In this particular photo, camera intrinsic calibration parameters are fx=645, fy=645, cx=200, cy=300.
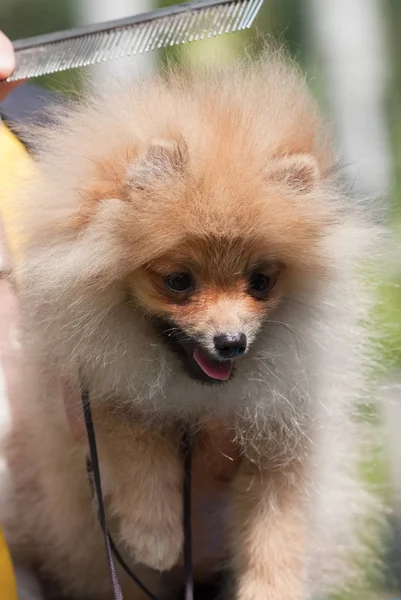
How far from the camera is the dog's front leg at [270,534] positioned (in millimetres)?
1169

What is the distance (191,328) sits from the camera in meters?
0.93

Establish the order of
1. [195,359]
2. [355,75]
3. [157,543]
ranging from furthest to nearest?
[355,75] < [157,543] < [195,359]

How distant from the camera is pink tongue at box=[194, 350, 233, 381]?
974 millimetres

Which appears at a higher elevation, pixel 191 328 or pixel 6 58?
pixel 6 58

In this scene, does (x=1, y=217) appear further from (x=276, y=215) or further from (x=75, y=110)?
(x=276, y=215)

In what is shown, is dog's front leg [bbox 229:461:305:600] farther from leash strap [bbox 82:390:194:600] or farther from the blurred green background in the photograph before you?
the blurred green background

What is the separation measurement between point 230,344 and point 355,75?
2059 millimetres

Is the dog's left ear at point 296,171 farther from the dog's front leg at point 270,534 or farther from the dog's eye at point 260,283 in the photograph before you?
the dog's front leg at point 270,534

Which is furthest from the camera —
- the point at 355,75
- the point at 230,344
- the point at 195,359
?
the point at 355,75

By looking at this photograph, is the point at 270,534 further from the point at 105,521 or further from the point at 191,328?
the point at 191,328

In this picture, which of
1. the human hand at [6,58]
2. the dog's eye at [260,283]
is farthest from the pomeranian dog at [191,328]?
the human hand at [6,58]

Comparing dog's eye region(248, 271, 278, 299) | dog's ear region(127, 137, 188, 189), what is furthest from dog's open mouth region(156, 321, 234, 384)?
dog's ear region(127, 137, 188, 189)

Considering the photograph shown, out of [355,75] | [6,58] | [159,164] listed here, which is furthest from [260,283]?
[355,75]

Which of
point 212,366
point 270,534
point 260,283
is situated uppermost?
point 260,283
